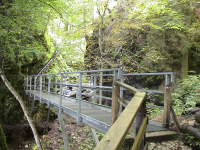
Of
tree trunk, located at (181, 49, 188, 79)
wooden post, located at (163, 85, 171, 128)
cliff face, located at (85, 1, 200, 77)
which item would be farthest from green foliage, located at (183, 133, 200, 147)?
tree trunk, located at (181, 49, 188, 79)

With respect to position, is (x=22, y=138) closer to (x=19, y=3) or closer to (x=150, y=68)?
(x=19, y=3)

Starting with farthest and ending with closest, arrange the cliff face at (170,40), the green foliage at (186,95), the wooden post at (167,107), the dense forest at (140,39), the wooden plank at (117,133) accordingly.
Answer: the cliff face at (170,40), the dense forest at (140,39), the green foliage at (186,95), the wooden post at (167,107), the wooden plank at (117,133)

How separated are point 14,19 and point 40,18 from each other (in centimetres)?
121

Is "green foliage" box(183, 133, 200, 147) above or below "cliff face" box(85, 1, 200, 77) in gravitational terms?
below

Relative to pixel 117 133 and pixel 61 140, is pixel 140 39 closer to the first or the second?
pixel 61 140

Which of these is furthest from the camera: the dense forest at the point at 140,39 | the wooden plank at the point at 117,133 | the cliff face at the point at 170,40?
the cliff face at the point at 170,40

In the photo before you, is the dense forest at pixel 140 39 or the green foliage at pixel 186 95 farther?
the dense forest at pixel 140 39

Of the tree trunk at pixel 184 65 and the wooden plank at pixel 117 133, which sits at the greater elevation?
the tree trunk at pixel 184 65

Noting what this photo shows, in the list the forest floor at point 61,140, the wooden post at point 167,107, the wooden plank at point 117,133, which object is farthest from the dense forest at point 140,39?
the wooden plank at point 117,133

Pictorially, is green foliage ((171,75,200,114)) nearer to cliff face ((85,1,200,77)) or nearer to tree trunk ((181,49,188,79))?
tree trunk ((181,49,188,79))

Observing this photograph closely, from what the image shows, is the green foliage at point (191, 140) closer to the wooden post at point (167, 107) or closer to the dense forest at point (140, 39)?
the wooden post at point (167, 107)

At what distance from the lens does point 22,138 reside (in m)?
8.09

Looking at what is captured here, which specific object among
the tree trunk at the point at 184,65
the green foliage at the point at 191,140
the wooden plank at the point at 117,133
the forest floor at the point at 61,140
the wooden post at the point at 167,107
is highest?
the tree trunk at the point at 184,65

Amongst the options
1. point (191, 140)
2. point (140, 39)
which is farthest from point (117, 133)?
point (140, 39)
